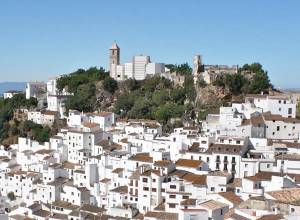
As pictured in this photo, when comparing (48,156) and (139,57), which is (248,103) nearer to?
(48,156)

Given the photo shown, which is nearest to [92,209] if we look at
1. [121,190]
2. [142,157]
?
[121,190]

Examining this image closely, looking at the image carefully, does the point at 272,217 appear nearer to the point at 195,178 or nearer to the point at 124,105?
the point at 195,178

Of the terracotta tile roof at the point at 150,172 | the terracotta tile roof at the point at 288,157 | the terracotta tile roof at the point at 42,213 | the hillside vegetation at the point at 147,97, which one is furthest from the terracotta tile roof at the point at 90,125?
the terracotta tile roof at the point at 288,157

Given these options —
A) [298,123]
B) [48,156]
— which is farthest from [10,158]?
[298,123]

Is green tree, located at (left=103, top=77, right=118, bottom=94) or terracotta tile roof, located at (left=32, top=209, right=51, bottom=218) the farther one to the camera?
green tree, located at (left=103, top=77, right=118, bottom=94)

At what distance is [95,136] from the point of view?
38906 mm

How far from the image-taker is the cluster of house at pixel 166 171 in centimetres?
2559

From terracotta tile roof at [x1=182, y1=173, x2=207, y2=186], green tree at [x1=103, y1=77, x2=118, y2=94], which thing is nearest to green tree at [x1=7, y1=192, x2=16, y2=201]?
terracotta tile roof at [x1=182, y1=173, x2=207, y2=186]

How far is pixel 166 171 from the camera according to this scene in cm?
2911

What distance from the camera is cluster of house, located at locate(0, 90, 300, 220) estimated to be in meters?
25.6

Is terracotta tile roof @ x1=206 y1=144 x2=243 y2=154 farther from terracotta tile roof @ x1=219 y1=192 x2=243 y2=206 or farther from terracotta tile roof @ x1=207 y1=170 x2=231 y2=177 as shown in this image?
terracotta tile roof @ x1=219 y1=192 x2=243 y2=206

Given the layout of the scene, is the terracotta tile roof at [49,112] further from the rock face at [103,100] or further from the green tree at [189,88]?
the green tree at [189,88]

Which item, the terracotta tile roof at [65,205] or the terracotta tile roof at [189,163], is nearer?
the terracotta tile roof at [189,163]

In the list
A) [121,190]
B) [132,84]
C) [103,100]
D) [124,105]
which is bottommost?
[121,190]
